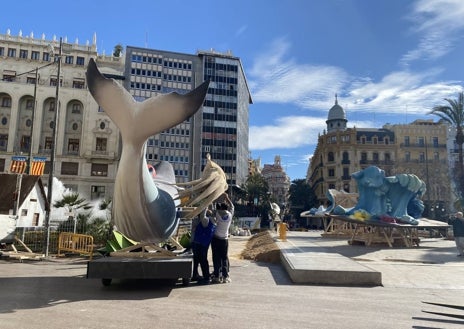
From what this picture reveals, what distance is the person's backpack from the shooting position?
26.0 ft

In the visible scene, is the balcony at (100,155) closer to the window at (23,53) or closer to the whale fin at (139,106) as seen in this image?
the window at (23,53)

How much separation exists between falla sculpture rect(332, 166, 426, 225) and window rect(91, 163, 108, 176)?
36.5m

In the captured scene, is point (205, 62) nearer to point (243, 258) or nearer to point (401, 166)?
point (401, 166)

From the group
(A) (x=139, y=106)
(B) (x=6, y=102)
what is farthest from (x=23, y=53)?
(A) (x=139, y=106)

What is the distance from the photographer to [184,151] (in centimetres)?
6575

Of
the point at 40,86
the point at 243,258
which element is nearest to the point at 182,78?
the point at 40,86

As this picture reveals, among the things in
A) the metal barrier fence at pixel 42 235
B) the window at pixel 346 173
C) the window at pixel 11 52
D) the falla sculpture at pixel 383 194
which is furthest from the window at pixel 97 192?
the window at pixel 346 173

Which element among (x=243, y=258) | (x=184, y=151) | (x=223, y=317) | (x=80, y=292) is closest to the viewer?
(x=223, y=317)

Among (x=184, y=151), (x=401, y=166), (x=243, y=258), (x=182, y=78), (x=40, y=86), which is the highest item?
(x=182, y=78)

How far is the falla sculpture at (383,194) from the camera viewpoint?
810 inches

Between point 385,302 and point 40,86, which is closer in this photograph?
point 385,302

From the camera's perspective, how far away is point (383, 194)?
21.1m

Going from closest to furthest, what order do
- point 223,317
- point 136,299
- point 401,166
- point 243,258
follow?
point 223,317 < point 136,299 < point 243,258 < point 401,166

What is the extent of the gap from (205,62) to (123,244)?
63.3 m
